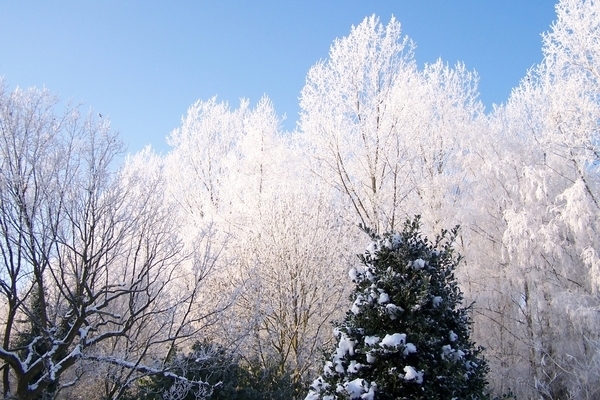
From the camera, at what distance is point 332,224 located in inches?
447

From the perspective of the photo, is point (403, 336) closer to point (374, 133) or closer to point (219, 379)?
point (219, 379)

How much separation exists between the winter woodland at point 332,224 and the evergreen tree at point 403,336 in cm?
358

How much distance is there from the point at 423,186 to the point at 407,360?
8121mm

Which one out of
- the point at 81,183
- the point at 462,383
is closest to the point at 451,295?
the point at 462,383

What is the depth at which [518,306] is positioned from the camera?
10891 millimetres

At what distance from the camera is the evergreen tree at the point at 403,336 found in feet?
12.5

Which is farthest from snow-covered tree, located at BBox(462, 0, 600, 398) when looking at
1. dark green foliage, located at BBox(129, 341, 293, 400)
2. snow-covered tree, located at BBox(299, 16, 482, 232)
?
dark green foliage, located at BBox(129, 341, 293, 400)

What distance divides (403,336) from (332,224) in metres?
7.49

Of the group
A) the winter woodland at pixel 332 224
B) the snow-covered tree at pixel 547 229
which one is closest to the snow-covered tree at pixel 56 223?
the winter woodland at pixel 332 224

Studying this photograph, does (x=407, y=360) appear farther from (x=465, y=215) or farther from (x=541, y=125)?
(x=541, y=125)

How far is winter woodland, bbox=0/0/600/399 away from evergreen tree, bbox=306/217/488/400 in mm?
3584

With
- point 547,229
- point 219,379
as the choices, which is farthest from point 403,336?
point 547,229

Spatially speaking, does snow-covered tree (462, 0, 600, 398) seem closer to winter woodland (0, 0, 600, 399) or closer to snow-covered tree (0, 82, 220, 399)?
winter woodland (0, 0, 600, 399)

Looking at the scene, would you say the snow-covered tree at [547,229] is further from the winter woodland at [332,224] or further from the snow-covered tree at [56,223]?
the snow-covered tree at [56,223]
